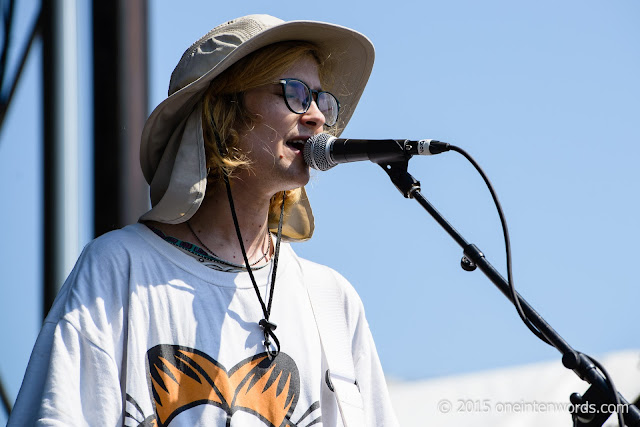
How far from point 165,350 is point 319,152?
64cm

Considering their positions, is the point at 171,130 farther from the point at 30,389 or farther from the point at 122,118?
the point at 30,389

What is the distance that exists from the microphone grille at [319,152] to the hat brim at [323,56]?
326mm

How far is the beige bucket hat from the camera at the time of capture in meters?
2.29

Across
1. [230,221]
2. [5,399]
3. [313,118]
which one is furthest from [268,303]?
[5,399]

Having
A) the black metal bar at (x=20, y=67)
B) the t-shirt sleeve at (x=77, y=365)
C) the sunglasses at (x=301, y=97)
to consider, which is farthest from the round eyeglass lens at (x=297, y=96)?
the black metal bar at (x=20, y=67)

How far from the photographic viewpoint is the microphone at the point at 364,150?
6.43 feet

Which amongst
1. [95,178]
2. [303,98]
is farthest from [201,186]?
[95,178]

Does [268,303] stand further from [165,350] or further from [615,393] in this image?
[615,393]

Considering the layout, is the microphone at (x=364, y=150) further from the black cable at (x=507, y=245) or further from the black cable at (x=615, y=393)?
the black cable at (x=615, y=393)

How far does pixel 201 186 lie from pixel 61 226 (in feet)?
2.68

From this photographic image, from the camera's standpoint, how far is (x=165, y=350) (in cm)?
215

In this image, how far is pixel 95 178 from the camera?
8.86 feet

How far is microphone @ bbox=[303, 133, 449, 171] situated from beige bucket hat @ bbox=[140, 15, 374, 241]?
1.07 ft

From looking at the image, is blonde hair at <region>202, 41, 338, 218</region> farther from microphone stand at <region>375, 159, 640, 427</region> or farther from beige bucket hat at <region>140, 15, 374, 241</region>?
microphone stand at <region>375, 159, 640, 427</region>
